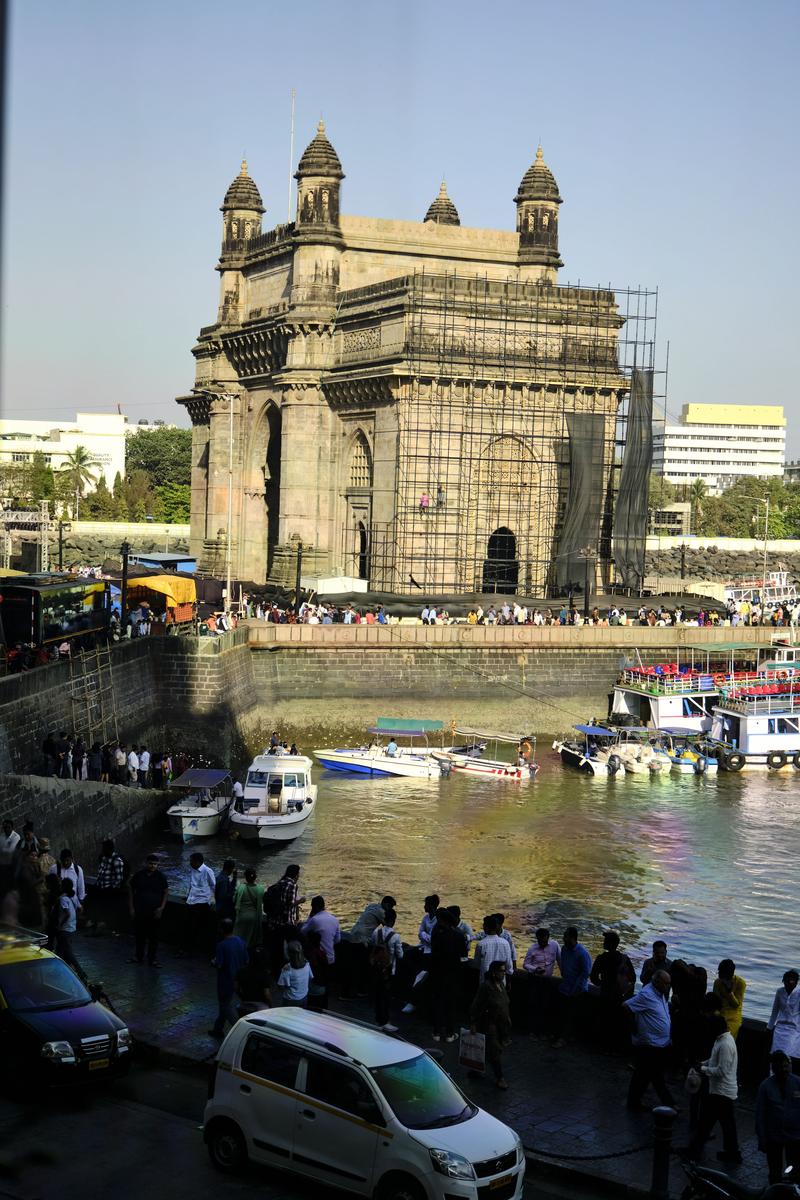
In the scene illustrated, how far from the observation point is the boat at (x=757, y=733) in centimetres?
5184

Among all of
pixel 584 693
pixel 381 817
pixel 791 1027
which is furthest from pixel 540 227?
pixel 791 1027

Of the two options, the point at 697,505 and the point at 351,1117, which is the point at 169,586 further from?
the point at 697,505

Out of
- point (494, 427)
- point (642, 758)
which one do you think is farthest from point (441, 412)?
point (642, 758)

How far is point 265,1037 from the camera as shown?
41.7 feet

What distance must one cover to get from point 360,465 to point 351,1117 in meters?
56.9

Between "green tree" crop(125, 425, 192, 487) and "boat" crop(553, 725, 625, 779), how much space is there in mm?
103433

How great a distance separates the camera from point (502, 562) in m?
66.1

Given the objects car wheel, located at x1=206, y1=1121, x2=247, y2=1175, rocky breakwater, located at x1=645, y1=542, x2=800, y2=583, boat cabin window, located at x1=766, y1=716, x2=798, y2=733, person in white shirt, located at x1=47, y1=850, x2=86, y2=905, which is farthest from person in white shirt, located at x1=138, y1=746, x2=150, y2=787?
rocky breakwater, located at x1=645, y1=542, x2=800, y2=583

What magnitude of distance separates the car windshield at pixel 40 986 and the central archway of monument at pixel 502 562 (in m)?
51.6

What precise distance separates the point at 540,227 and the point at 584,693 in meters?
28.9

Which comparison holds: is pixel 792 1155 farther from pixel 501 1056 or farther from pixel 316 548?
pixel 316 548

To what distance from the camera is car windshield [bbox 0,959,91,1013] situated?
47.6 feet

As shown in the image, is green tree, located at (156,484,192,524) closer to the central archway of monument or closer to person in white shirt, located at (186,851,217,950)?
the central archway of monument

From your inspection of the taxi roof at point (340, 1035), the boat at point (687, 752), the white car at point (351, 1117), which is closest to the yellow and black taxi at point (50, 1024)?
the white car at point (351, 1117)
